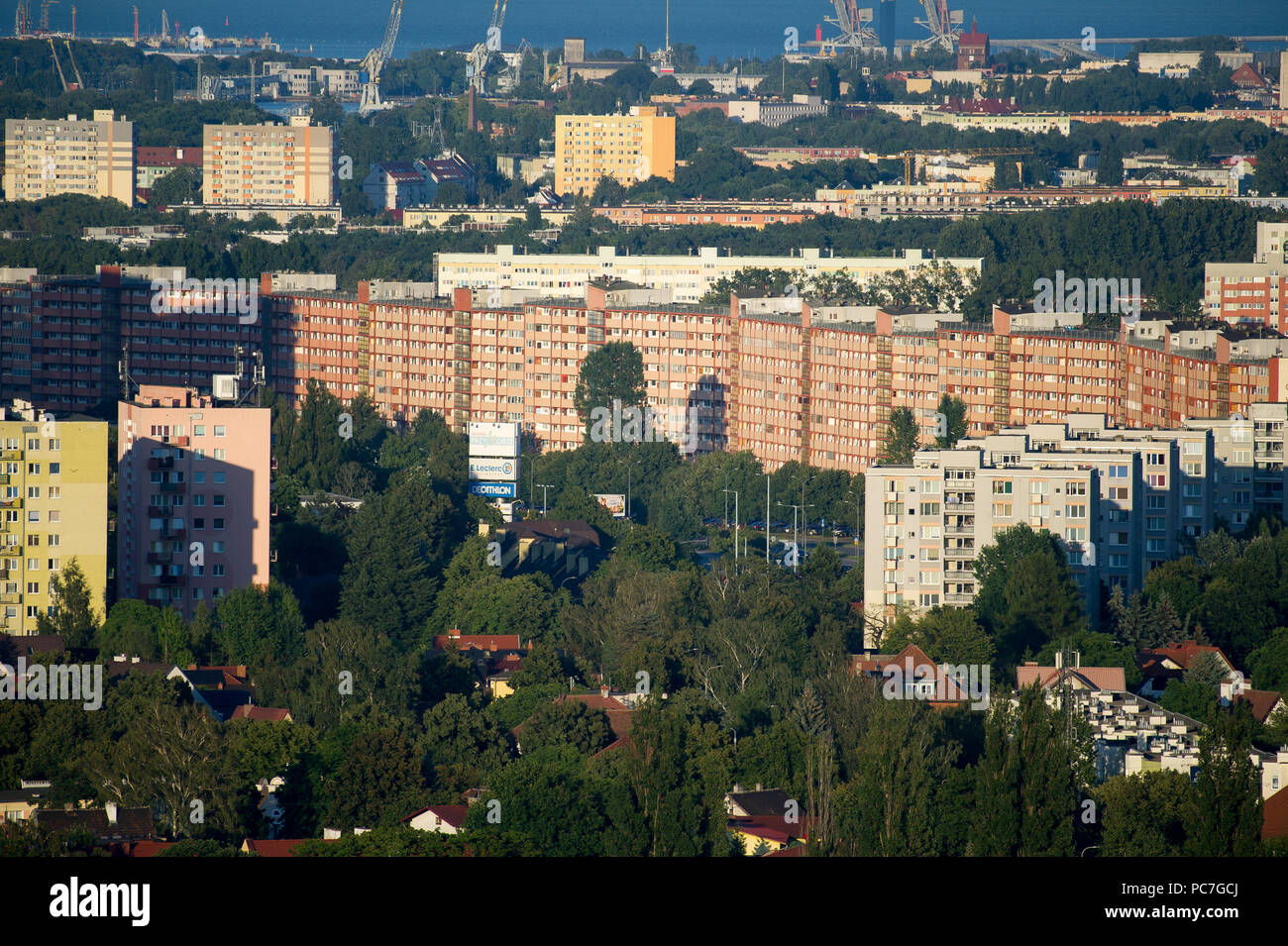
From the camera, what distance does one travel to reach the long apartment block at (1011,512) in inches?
1313

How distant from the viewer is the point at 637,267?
283 feet

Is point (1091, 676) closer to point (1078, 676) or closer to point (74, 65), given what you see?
point (1078, 676)

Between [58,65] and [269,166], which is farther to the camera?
[58,65]

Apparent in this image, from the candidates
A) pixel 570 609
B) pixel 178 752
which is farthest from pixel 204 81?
pixel 178 752

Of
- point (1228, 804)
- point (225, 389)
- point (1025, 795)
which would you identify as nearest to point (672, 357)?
point (225, 389)

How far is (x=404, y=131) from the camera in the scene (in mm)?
136375

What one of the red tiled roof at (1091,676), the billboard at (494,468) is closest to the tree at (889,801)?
the red tiled roof at (1091,676)

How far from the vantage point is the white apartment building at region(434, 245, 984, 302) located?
83.6m

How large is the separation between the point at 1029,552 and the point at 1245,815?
13.8 metres

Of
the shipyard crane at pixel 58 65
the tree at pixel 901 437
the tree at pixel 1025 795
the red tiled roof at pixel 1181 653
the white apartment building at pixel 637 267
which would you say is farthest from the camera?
the shipyard crane at pixel 58 65

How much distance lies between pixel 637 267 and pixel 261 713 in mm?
62398
